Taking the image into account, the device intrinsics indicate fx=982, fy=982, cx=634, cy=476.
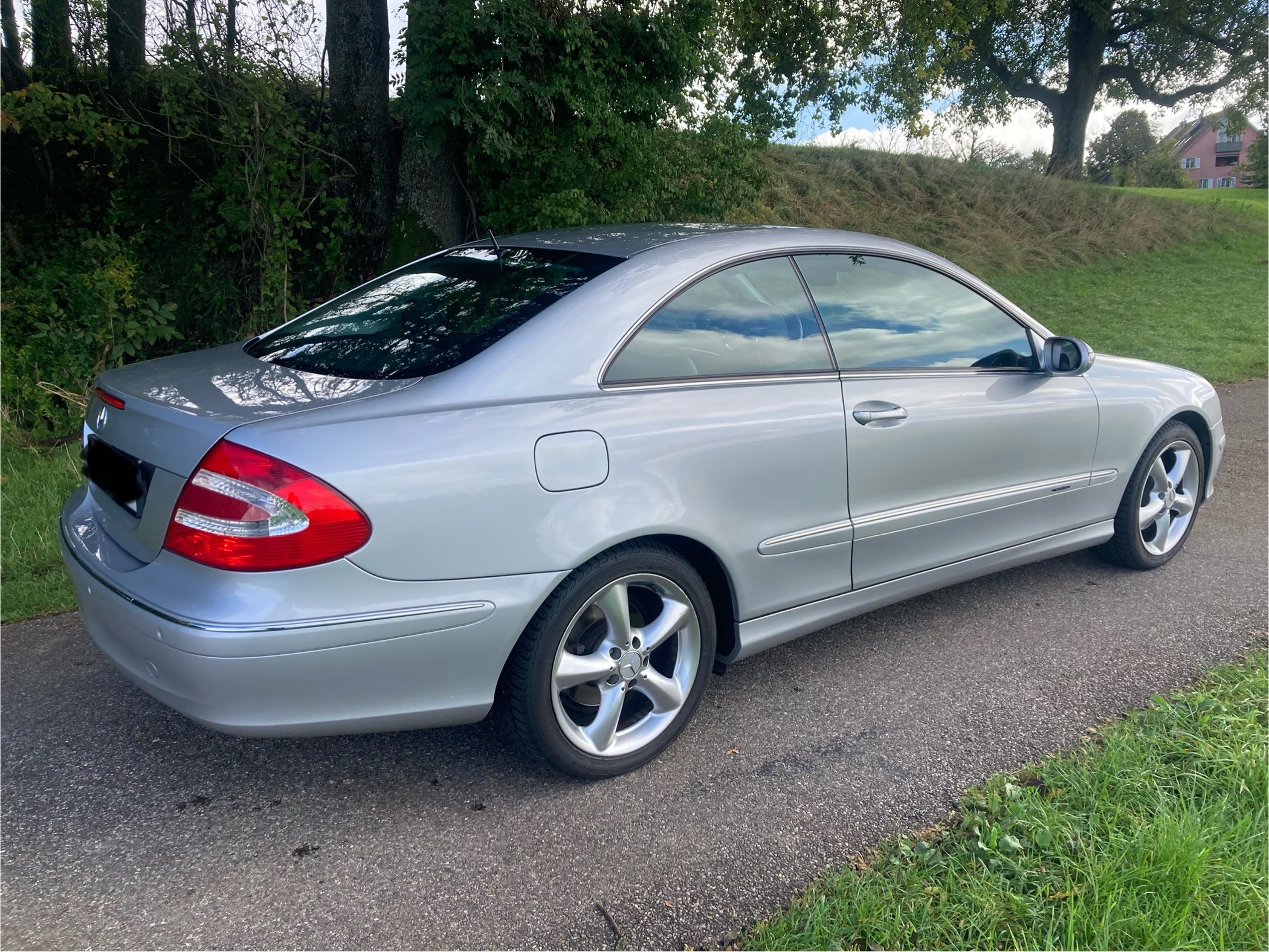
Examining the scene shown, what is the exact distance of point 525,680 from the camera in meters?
2.62

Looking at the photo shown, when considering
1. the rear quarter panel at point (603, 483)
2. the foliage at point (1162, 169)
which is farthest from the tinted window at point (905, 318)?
the foliage at point (1162, 169)

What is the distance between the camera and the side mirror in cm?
388

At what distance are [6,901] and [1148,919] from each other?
262 centimetres

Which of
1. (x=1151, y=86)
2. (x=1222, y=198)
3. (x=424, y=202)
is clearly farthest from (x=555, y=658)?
(x=1151, y=86)

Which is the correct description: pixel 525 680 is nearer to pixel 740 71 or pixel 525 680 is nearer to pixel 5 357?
pixel 5 357

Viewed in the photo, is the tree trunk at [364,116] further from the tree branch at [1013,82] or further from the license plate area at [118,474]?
the tree branch at [1013,82]

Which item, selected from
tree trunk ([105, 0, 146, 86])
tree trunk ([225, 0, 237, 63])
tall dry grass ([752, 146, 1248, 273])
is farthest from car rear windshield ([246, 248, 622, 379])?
tall dry grass ([752, 146, 1248, 273])

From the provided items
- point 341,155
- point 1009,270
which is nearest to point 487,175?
point 341,155

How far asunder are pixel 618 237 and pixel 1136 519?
2711mm

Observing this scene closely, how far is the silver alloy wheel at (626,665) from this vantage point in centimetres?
276

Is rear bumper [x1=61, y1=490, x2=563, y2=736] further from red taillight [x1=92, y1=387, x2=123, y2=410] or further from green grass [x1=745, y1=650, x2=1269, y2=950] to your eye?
green grass [x1=745, y1=650, x2=1269, y2=950]

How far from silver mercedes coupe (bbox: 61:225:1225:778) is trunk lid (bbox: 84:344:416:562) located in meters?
0.01

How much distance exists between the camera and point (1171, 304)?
13.5 meters

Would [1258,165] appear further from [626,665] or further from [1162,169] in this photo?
[626,665]
